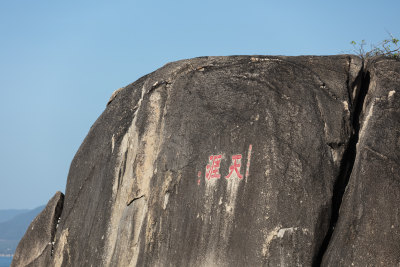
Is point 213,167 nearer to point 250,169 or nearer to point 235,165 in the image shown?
point 235,165

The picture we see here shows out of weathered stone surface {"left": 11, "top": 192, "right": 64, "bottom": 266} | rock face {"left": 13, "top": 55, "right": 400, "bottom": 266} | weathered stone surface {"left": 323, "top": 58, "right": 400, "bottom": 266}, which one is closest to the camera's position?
weathered stone surface {"left": 323, "top": 58, "right": 400, "bottom": 266}

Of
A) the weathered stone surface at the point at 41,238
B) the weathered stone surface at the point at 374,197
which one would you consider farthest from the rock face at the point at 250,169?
the weathered stone surface at the point at 41,238

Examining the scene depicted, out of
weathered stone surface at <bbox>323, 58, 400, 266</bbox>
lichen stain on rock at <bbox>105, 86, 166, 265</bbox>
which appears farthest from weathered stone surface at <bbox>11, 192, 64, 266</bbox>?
weathered stone surface at <bbox>323, 58, 400, 266</bbox>

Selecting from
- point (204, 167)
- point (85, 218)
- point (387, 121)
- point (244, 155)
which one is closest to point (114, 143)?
point (85, 218)

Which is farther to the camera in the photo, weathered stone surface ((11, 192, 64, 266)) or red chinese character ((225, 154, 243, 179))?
weathered stone surface ((11, 192, 64, 266))

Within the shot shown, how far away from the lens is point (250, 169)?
8250 millimetres

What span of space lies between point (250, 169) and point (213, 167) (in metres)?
0.62

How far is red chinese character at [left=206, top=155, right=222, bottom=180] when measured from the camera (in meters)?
8.55

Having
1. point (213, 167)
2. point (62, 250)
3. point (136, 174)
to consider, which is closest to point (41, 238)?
point (62, 250)

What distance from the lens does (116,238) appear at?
30.6 feet

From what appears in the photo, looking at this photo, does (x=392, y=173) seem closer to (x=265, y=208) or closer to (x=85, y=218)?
(x=265, y=208)

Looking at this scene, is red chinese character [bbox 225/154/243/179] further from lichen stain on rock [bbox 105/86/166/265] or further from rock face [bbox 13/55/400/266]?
lichen stain on rock [bbox 105/86/166/265]

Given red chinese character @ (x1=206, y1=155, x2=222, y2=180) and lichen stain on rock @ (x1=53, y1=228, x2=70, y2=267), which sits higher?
red chinese character @ (x1=206, y1=155, x2=222, y2=180)

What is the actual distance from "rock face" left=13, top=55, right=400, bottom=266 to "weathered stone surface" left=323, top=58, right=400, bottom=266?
0.04ft
